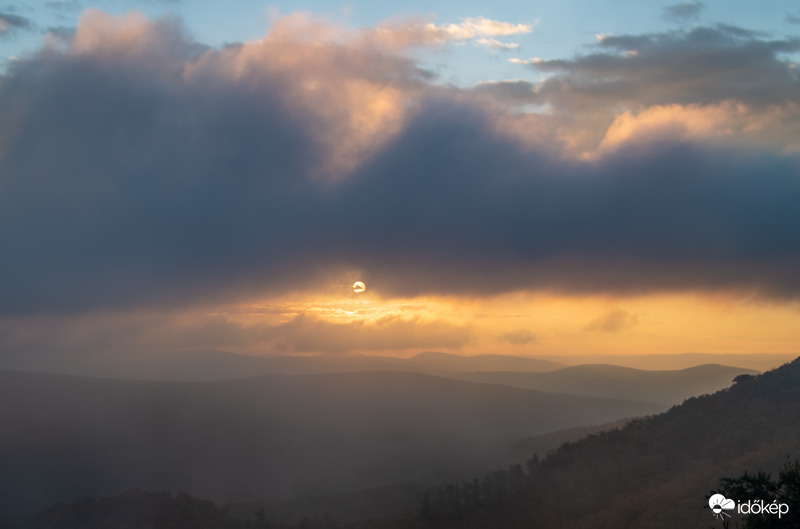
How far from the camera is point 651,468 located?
9319 centimetres

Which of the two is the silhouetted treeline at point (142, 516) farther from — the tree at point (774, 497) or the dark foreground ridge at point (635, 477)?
the tree at point (774, 497)

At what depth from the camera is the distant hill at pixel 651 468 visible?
240ft

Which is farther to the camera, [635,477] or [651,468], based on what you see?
[651,468]

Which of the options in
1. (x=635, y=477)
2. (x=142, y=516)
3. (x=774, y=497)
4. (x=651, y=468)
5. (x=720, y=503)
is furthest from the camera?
(x=142, y=516)

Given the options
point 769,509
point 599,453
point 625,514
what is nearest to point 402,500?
point 599,453

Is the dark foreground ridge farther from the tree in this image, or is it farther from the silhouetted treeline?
the tree

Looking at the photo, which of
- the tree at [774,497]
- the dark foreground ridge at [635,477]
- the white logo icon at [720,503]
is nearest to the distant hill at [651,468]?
the dark foreground ridge at [635,477]

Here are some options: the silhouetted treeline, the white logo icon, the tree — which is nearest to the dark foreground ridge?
the silhouetted treeline

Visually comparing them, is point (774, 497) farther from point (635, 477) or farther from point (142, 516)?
point (142, 516)

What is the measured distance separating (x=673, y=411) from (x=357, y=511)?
62.0 m

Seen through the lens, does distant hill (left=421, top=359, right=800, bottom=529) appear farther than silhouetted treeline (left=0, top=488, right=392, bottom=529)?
No

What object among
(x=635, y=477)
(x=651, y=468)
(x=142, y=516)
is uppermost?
(x=651, y=468)

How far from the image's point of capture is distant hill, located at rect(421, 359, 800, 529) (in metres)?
73.1

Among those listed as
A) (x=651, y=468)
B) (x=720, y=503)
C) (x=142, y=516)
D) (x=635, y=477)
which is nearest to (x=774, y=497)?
(x=720, y=503)
